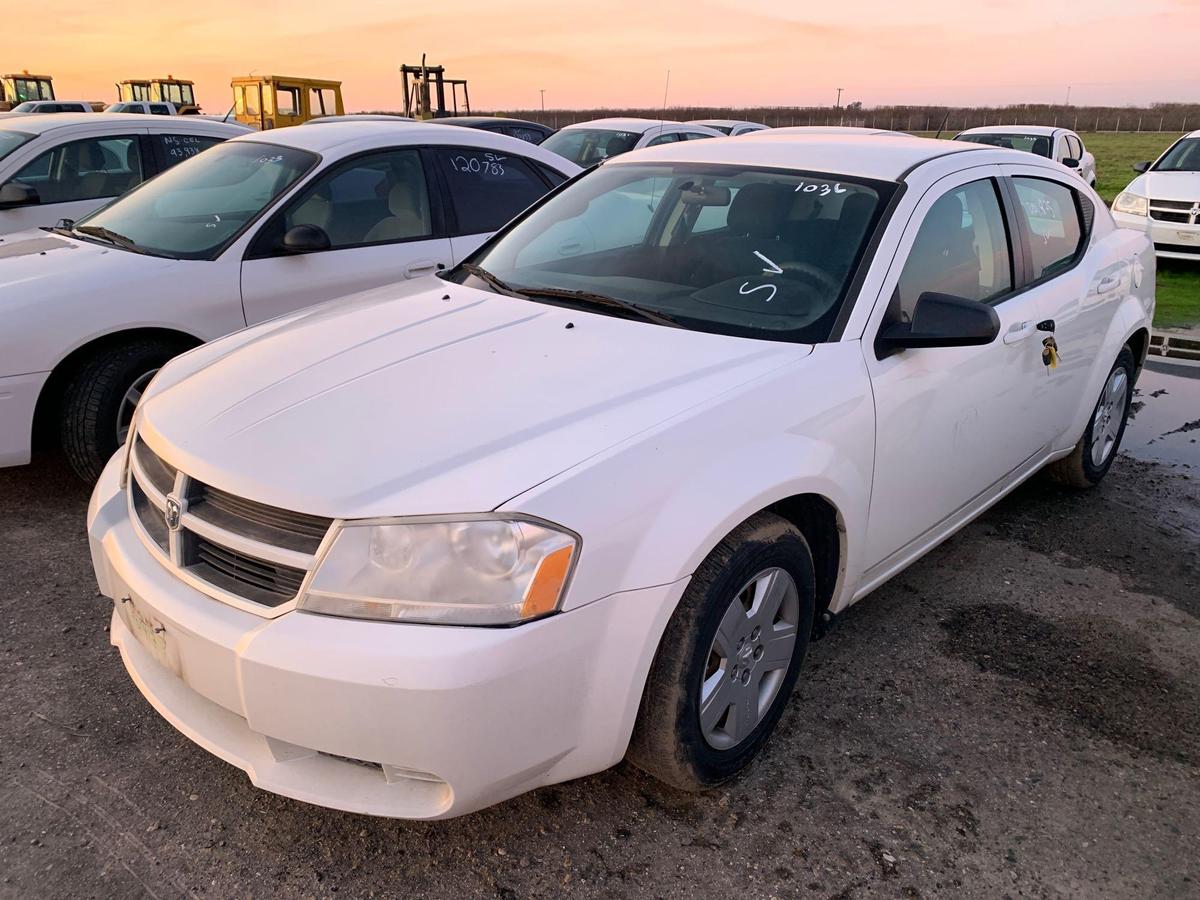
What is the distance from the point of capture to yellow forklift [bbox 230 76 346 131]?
22516mm

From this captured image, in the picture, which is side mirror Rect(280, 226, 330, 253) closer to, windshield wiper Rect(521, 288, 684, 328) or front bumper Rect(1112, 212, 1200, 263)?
windshield wiper Rect(521, 288, 684, 328)

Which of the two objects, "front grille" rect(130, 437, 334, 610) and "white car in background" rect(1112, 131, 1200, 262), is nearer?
"front grille" rect(130, 437, 334, 610)

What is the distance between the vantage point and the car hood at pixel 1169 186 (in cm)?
1073

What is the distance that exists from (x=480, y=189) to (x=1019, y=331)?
3126mm

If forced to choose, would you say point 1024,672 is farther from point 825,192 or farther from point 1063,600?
point 825,192

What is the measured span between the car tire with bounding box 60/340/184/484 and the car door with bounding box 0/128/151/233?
9.73ft

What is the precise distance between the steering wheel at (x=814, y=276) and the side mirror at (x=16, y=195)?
5252 millimetres

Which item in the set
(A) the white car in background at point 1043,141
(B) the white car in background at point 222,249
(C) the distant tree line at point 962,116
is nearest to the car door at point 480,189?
(B) the white car in background at point 222,249

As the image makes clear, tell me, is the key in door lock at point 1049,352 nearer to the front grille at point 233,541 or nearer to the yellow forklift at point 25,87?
the front grille at point 233,541

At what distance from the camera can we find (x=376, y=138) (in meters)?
5.14

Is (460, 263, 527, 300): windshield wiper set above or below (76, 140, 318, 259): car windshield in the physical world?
below

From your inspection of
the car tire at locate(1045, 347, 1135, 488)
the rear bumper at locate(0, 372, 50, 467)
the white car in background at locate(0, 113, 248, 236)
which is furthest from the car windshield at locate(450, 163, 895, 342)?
the white car in background at locate(0, 113, 248, 236)

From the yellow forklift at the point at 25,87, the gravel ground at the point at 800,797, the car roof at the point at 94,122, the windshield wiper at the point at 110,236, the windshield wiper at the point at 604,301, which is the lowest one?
the gravel ground at the point at 800,797

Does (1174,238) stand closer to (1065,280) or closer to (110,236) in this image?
(1065,280)
